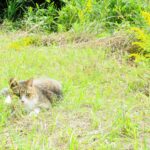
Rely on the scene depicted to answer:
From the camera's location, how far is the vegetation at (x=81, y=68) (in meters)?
4.26

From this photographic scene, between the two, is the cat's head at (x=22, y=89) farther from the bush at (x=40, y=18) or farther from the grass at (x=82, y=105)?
the bush at (x=40, y=18)

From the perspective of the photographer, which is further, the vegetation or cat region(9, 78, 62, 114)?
cat region(9, 78, 62, 114)

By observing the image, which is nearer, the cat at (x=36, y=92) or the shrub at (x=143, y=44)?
the cat at (x=36, y=92)

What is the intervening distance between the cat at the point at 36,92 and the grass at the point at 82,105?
101mm

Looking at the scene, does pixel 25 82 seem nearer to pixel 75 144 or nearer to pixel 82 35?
pixel 75 144

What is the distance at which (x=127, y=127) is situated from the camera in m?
4.32

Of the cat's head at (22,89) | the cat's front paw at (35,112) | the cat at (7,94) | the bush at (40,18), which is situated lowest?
the bush at (40,18)

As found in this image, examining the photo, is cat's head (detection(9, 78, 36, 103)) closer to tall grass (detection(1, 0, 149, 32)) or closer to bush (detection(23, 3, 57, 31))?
tall grass (detection(1, 0, 149, 32))

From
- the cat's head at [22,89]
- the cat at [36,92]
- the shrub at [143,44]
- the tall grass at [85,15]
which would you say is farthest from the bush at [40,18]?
the cat's head at [22,89]

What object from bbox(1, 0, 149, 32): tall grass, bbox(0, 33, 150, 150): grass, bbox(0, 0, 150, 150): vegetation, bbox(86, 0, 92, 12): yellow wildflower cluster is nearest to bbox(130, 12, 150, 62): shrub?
bbox(0, 0, 150, 150): vegetation

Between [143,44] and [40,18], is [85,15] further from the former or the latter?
[143,44]

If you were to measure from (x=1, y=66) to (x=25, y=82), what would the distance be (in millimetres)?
1828

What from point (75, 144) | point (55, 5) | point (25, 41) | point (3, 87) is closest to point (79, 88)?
point (3, 87)

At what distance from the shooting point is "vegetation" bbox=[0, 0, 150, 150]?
4.26 metres
